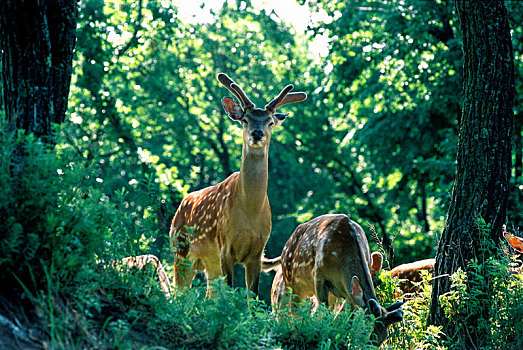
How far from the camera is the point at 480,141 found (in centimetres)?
735

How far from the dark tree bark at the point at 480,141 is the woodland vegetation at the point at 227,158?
3cm

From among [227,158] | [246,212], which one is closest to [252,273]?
[246,212]

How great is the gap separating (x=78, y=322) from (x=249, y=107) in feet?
16.8

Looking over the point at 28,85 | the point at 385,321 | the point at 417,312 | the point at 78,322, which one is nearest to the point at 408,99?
the point at 417,312

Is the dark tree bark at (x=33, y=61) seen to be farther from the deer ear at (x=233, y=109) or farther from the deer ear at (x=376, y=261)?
the deer ear at (x=376, y=261)

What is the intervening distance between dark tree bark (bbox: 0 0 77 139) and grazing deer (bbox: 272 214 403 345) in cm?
313

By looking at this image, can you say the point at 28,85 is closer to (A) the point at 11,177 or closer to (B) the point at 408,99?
(A) the point at 11,177

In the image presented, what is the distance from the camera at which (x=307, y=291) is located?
849 cm

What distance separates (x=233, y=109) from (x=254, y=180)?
1305mm

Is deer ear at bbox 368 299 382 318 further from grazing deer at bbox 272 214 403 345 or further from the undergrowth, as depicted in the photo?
the undergrowth

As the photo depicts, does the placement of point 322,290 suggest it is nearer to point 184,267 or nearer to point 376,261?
point 376,261

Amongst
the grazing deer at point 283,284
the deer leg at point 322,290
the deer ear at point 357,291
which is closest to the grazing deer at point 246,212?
the grazing deer at point 283,284

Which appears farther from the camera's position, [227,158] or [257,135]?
[227,158]

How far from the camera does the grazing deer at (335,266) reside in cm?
647
